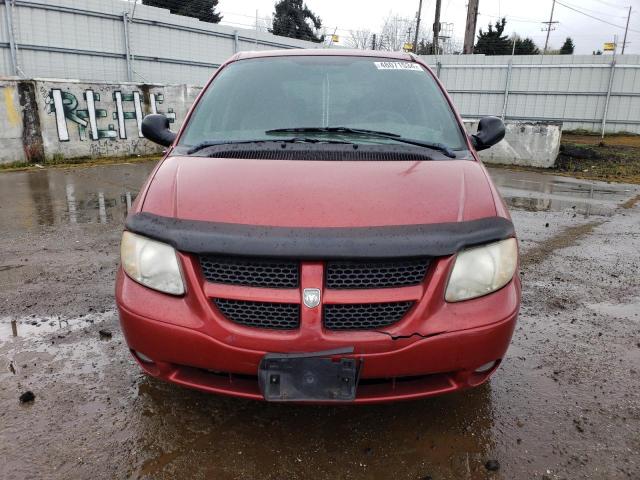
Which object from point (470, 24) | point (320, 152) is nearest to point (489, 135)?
point (320, 152)

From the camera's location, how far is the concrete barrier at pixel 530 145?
452 inches

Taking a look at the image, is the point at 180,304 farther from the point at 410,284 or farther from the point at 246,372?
the point at 410,284

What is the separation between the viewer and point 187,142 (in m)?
2.73

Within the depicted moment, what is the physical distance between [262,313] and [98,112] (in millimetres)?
10403

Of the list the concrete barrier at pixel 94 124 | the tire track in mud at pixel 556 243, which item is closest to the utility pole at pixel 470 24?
the concrete barrier at pixel 94 124

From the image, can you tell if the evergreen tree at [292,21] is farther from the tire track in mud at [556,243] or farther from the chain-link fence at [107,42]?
the tire track in mud at [556,243]

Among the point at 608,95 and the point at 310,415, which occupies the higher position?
the point at 608,95

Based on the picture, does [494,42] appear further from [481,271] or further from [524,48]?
→ [481,271]

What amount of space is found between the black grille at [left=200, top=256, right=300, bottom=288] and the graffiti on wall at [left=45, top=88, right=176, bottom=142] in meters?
9.38

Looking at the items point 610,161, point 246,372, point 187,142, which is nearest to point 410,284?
point 246,372

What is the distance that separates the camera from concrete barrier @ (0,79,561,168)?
935 cm

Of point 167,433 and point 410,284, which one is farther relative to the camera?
point 167,433

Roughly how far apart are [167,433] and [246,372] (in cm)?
60

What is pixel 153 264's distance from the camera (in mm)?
1902
